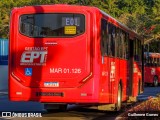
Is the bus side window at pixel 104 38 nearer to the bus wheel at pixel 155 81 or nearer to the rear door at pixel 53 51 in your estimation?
the rear door at pixel 53 51

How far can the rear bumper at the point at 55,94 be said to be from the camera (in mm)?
15000

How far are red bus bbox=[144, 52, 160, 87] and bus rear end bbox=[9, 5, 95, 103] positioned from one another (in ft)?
92.8

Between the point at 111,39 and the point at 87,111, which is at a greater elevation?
the point at 111,39

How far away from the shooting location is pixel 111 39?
17.0 meters

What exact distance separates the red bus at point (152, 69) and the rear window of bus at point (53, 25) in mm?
28249

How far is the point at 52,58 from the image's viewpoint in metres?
15.3

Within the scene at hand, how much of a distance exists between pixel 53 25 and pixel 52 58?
97cm

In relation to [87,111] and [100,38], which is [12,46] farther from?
[87,111]

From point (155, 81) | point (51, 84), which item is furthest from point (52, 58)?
point (155, 81)

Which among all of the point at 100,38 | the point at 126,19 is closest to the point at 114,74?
the point at 100,38

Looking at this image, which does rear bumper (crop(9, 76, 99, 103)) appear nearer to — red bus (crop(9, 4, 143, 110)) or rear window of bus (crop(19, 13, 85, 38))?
red bus (crop(9, 4, 143, 110))

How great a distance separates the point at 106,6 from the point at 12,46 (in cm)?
6665

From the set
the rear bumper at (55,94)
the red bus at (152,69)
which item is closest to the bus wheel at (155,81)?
the red bus at (152,69)

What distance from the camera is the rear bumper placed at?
1500 centimetres
